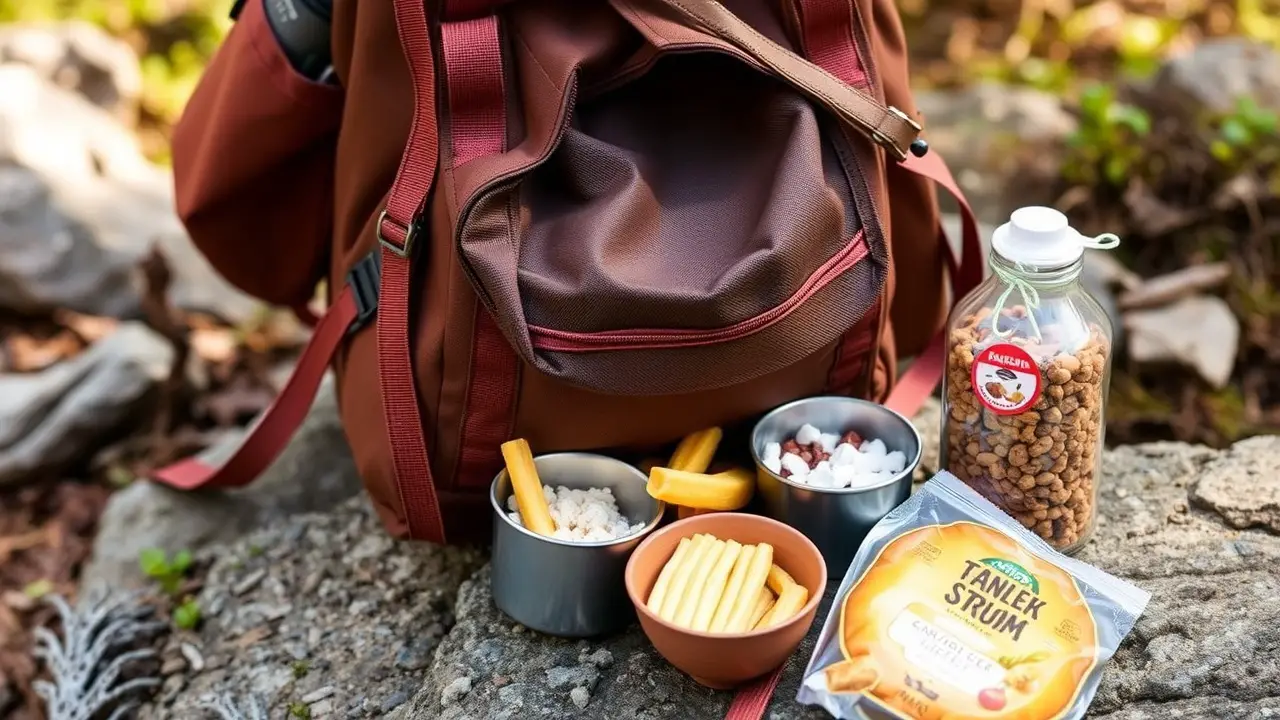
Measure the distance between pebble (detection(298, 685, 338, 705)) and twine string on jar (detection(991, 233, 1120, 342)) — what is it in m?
0.92

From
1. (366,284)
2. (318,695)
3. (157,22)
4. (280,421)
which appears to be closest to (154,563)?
(280,421)

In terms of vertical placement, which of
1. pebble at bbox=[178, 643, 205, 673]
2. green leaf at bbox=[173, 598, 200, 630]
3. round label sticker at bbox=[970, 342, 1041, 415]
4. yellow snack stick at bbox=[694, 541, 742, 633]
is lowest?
pebble at bbox=[178, 643, 205, 673]

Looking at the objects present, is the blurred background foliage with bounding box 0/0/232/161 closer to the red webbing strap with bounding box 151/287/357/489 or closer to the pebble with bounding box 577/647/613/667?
the red webbing strap with bounding box 151/287/357/489

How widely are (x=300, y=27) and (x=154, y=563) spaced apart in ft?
2.74

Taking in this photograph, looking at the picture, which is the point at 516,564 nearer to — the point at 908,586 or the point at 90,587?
the point at 908,586

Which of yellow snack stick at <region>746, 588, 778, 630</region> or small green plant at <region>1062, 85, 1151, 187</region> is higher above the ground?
yellow snack stick at <region>746, 588, 778, 630</region>

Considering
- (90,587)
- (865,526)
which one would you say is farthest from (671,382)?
(90,587)

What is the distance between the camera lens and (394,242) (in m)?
1.53

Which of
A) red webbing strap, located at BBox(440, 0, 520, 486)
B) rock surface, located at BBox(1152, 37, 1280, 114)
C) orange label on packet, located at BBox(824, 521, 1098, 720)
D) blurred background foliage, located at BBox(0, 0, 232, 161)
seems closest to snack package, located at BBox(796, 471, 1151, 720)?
orange label on packet, located at BBox(824, 521, 1098, 720)

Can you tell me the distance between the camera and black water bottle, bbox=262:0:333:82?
1.68 metres

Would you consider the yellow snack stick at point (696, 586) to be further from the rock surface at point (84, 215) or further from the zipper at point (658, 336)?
the rock surface at point (84, 215)

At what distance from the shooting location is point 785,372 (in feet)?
5.19

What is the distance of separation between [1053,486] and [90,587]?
1.45 meters

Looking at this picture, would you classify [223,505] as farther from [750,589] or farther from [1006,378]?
[1006,378]
